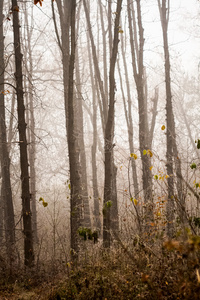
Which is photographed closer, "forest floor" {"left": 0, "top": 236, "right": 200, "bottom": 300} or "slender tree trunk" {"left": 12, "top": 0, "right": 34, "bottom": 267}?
"forest floor" {"left": 0, "top": 236, "right": 200, "bottom": 300}

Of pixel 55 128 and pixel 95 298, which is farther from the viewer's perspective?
pixel 55 128

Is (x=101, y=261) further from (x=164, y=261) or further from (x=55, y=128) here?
(x=55, y=128)

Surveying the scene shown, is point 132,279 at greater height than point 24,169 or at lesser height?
lesser

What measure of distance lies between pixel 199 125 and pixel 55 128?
1246 cm

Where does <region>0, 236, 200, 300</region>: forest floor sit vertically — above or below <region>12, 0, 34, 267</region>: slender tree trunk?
below

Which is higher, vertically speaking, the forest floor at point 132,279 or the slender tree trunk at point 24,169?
the slender tree trunk at point 24,169

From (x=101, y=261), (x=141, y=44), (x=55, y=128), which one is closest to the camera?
(x=101, y=261)

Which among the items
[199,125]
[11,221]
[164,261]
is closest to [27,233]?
[11,221]

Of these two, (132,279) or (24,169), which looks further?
(24,169)

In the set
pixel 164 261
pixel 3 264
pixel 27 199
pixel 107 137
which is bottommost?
pixel 3 264

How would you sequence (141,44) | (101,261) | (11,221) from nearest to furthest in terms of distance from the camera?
(101,261), (11,221), (141,44)

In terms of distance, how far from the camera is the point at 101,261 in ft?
16.1

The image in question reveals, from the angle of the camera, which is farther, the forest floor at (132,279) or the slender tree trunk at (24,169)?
the slender tree trunk at (24,169)

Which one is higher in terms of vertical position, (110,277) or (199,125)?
(199,125)
